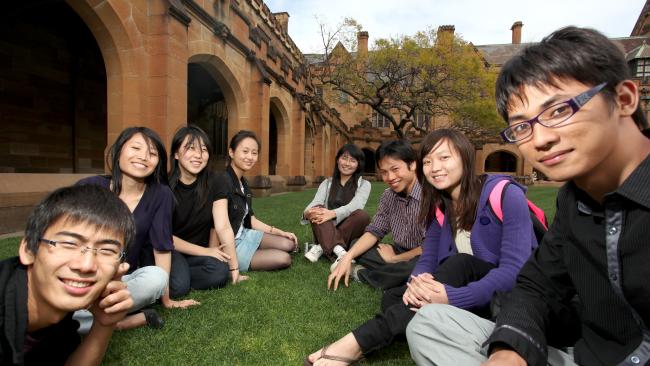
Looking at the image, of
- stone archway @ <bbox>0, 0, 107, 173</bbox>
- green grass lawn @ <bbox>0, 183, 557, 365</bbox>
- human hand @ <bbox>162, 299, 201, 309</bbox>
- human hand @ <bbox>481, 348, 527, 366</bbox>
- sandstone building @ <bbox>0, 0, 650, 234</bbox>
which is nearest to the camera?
human hand @ <bbox>481, 348, 527, 366</bbox>

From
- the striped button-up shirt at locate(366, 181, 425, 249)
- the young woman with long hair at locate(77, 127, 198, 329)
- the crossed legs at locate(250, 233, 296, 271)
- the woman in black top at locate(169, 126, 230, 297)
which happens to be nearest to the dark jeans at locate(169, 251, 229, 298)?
the woman in black top at locate(169, 126, 230, 297)

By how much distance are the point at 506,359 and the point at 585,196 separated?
60 cm

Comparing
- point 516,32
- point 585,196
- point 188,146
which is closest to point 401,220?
point 188,146

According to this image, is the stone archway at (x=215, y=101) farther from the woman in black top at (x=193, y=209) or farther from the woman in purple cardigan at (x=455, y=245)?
the woman in purple cardigan at (x=455, y=245)

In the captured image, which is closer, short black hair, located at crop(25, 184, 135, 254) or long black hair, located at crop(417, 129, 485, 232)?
short black hair, located at crop(25, 184, 135, 254)

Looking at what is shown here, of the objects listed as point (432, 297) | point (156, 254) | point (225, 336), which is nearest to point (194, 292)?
point (156, 254)

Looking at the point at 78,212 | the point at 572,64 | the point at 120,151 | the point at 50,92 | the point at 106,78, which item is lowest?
the point at 78,212

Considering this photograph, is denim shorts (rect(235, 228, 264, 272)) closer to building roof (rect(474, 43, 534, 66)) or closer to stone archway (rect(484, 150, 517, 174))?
stone archway (rect(484, 150, 517, 174))

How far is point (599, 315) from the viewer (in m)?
1.19

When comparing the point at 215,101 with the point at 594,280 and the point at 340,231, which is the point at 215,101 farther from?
the point at 594,280

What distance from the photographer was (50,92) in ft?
29.6

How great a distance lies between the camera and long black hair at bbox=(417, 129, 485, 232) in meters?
2.12

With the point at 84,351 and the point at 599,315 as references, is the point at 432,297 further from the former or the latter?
the point at 84,351

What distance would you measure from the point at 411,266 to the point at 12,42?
9.86 m
